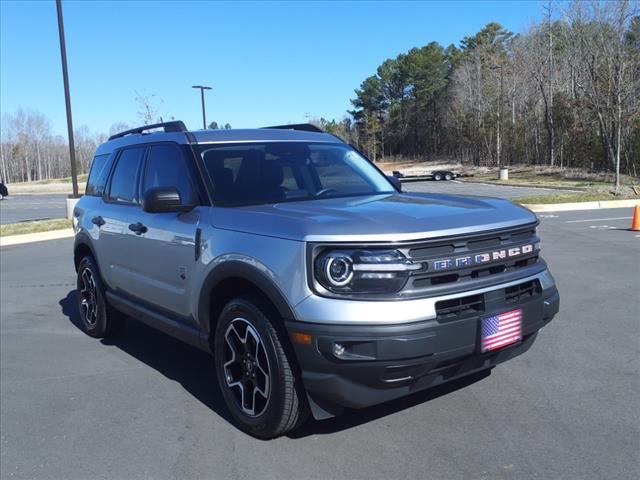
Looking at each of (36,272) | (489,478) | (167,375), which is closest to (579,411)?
(489,478)

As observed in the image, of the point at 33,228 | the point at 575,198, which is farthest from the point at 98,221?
the point at 575,198

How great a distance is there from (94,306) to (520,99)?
172ft

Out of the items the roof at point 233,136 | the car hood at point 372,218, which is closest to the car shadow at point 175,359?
the car hood at point 372,218

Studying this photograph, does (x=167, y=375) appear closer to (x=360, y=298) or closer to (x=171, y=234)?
(x=171, y=234)

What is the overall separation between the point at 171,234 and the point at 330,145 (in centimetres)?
163

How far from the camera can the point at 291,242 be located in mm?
3080

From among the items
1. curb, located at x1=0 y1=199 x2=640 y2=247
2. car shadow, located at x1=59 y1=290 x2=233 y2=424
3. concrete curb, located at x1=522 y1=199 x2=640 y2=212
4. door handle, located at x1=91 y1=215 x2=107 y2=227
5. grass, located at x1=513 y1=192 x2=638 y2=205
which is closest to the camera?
car shadow, located at x1=59 y1=290 x2=233 y2=424

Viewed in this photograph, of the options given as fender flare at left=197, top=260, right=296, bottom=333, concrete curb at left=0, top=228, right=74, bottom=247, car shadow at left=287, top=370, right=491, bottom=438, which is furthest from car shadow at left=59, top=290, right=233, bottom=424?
concrete curb at left=0, top=228, right=74, bottom=247

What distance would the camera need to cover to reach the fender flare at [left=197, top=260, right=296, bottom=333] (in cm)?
310

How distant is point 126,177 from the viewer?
5.20 meters

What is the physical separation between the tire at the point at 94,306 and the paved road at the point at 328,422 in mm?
143

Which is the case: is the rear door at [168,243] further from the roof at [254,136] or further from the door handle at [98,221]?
the door handle at [98,221]

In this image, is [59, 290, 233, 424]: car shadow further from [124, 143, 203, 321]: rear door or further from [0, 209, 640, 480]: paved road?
[124, 143, 203, 321]: rear door

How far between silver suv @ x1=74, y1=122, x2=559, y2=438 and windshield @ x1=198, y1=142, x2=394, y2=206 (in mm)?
12
